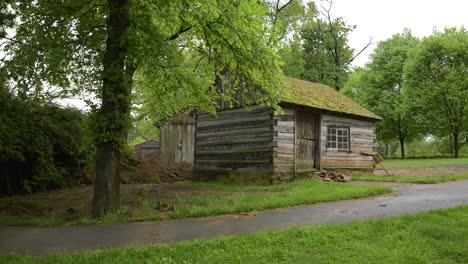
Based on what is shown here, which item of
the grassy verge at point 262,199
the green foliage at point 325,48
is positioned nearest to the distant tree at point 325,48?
the green foliage at point 325,48

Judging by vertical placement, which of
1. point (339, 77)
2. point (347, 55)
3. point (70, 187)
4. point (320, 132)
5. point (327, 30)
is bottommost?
point (70, 187)

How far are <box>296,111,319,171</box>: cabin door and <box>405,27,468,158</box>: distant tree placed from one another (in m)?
22.3

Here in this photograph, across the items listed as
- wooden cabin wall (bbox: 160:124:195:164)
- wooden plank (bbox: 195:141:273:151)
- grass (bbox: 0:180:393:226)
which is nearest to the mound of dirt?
wooden cabin wall (bbox: 160:124:195:164)

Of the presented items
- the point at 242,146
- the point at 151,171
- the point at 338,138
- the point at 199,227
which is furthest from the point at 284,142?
the point at 199,227

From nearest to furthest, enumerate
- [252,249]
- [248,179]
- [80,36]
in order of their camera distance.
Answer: [252,249], [80,36], [248,179]

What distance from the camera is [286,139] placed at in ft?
50.5

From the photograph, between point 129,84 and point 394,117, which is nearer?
point 129,84

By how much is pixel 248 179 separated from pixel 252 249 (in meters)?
9.88

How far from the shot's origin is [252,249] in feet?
18.6

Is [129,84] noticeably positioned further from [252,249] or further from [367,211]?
[367,211]

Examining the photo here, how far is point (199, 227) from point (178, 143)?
57.3ft

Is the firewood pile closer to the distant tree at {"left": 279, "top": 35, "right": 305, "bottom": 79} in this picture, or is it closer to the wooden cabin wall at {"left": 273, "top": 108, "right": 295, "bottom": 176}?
the wooden cabin wall at {"left": 273, "top": 108, "right": 295, "bottom": 176}

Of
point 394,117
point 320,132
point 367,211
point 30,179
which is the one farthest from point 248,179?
point 394,117

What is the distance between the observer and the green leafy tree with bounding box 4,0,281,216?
26.7 feet
